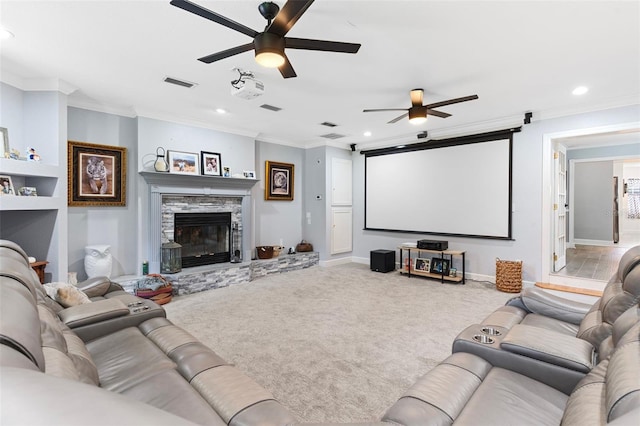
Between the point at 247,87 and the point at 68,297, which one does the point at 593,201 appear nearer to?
the point at 247,87

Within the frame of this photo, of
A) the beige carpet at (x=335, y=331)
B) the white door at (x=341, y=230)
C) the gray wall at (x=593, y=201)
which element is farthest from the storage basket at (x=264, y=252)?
the gray wall at (x=593, y=201)

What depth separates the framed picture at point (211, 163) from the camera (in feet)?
17.1

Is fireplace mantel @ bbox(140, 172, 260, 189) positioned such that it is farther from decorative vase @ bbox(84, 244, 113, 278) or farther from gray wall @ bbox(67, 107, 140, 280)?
decorative vase @ bbox(84, 244, 113, 278)

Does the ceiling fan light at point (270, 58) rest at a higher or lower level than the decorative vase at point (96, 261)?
higher

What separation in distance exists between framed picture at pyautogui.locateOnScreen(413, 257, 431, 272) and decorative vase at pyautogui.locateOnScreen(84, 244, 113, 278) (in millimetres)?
4807

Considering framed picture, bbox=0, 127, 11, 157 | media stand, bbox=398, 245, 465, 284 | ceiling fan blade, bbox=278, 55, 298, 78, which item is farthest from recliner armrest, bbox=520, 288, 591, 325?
framed picture, bbox=0, 127, 11, 157

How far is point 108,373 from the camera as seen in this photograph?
1.61 meters

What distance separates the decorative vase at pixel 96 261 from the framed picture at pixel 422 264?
15.8 feet

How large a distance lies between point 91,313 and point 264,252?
3.97m

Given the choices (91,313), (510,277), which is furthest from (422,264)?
(91,313)

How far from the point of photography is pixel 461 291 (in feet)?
15.4

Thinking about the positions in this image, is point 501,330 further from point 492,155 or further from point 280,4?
point 492,155

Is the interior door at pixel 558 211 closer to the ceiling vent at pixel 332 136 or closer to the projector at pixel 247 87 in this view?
the ceiling vent at pixel 332 136

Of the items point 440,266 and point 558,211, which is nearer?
point 558,211
